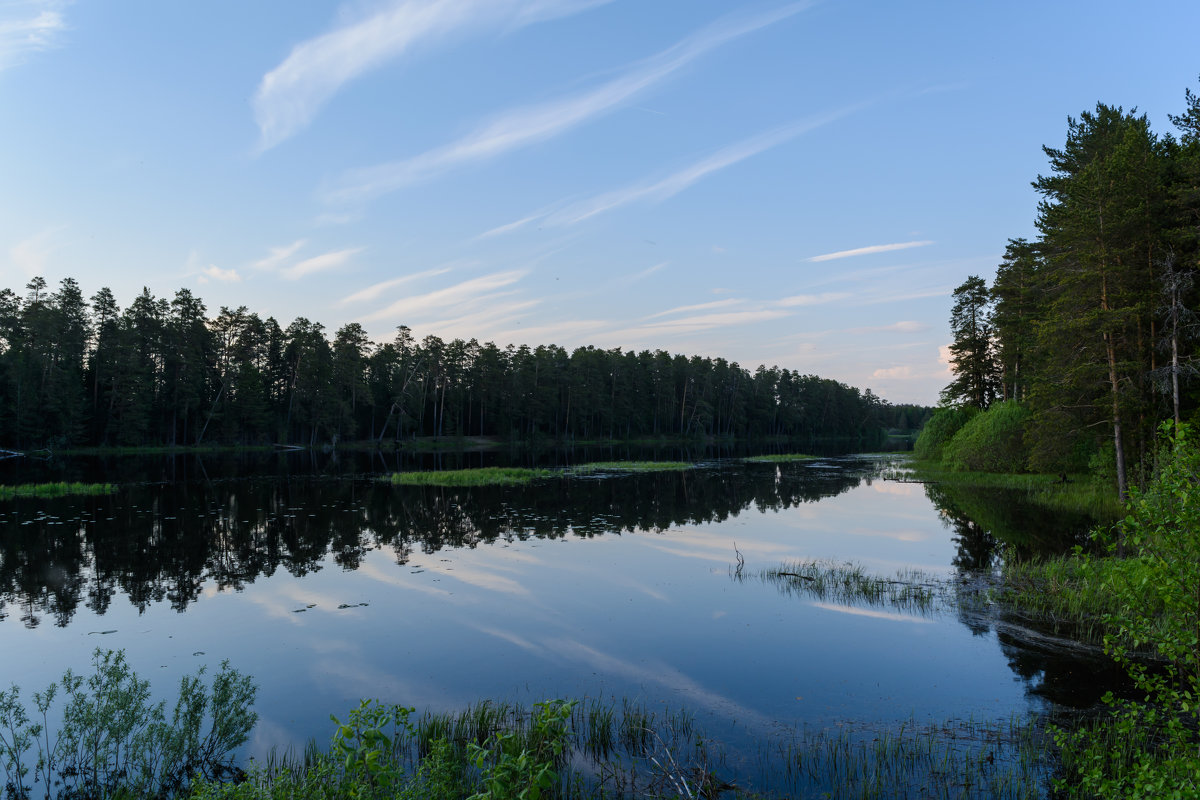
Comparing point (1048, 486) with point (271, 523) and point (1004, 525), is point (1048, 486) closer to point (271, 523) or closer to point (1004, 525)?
point (1004, 525)

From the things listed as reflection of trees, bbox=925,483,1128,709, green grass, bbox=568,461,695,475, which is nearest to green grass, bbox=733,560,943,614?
reflection of trees, bbox=925,483,1128,709

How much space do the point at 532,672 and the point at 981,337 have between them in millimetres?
64182

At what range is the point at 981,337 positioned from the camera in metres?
62.3

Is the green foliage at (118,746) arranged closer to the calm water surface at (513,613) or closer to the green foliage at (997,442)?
the calm water surface at (513,613)

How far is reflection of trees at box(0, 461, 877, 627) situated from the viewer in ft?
62.5

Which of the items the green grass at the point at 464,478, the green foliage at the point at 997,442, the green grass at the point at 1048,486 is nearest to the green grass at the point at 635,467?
the green grass at the point at 464,478

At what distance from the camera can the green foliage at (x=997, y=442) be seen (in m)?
45.1

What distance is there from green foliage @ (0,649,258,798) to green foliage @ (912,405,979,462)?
61547mm

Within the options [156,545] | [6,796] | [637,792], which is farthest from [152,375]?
[637,792]

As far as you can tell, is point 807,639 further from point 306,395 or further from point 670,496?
point 306,395

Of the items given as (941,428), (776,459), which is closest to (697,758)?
(941,428)

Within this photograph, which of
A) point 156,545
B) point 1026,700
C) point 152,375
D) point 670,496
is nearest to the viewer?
point 1026,700

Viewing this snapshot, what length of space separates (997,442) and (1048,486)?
758 centimetres

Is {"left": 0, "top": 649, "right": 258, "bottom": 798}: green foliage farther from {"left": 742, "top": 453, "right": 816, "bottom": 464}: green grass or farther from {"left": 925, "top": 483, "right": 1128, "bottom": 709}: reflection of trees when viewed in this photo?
{"left": 742, "top": 453, "right": 816, "bottom": 464}: green grass
